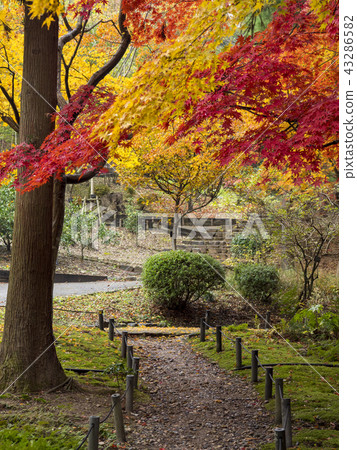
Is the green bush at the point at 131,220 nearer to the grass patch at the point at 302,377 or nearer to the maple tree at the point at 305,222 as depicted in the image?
the maple tree at the point at 305,222

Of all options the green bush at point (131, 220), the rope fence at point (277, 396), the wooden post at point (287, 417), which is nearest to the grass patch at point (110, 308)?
the rope fence at point (277, 396)

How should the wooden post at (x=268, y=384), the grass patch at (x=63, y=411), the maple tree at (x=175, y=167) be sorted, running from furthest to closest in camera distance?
the maple tree at (x=175, y=167)
the wooden post at (x=268, y=384)
the grass patch at (x=63, y=411)

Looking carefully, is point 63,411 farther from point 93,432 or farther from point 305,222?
point 305,222

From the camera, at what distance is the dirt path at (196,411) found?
12.1 ft

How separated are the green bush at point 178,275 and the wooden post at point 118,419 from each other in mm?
5952

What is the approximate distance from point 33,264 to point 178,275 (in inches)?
208

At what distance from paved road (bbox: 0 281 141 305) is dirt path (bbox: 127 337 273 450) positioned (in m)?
6.13

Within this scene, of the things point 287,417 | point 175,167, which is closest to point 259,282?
point 175,167

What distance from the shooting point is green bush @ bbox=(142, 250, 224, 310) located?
9.52 m
